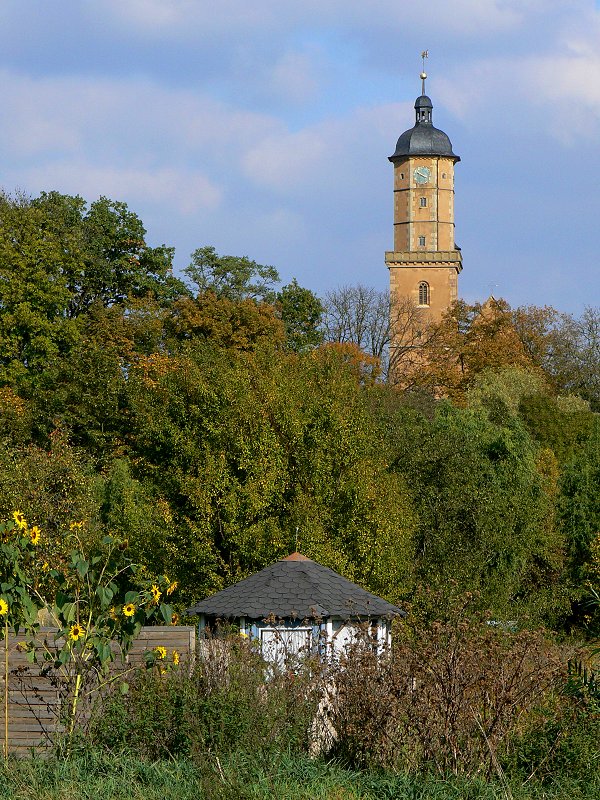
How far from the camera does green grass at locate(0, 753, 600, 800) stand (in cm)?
1016

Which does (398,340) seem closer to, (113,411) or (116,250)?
(116,250)

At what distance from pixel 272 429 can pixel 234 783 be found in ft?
52.4

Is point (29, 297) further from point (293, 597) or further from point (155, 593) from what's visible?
point (155, 593)

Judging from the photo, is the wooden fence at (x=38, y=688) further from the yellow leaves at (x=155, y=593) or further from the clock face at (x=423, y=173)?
the clock face at (x=423, y=173)

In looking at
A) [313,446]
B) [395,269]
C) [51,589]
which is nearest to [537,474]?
[313,446]

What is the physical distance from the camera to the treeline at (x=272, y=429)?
25.3 m

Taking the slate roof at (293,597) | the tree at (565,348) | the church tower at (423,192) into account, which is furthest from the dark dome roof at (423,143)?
the slate roof at (293,597)

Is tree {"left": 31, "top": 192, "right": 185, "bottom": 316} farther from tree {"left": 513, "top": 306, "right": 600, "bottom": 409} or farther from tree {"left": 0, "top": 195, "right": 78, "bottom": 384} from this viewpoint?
tree {"left": 513, "top": 306, "right": 600, "bottom": 409}

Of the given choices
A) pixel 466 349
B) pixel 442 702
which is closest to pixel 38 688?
pixel 442 702

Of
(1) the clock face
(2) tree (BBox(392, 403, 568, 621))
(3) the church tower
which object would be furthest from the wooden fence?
(1) the clock face

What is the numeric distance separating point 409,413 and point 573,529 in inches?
384

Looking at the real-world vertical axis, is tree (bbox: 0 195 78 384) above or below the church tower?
below

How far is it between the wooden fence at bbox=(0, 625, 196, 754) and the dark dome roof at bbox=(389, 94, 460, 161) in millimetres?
96132

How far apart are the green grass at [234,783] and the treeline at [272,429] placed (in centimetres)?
460
